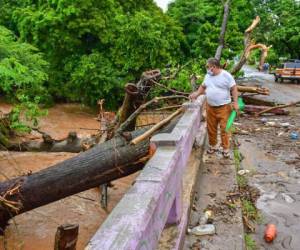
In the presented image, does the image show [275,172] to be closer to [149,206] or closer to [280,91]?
[149,206]

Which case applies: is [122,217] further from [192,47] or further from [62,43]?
[192,47]

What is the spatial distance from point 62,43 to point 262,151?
13.0 m

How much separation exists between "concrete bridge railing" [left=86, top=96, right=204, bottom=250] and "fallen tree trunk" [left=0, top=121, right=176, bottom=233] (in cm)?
169

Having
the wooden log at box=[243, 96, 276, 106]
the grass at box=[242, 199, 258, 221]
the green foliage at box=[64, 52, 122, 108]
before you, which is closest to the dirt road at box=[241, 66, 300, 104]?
the wooden log at box=[243, 96, 276, 106]

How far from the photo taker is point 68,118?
19328 mm

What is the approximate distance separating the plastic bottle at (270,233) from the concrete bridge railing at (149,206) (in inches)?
49.5

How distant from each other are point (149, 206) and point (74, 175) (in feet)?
10.6

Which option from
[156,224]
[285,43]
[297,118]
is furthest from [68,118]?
[285,43]

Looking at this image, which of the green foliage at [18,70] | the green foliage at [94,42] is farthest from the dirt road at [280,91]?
the green foliage at [18,70]

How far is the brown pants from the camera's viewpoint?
268 inches

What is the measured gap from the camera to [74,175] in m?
5.47

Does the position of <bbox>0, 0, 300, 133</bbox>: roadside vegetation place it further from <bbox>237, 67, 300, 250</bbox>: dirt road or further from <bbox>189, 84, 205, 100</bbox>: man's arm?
<bbox>189, 84, 205, 100</bbox>: man's arm

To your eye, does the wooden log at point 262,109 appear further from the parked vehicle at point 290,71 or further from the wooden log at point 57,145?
the parked vehicle at point 290,71

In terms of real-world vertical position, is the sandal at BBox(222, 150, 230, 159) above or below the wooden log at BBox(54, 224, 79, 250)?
below
